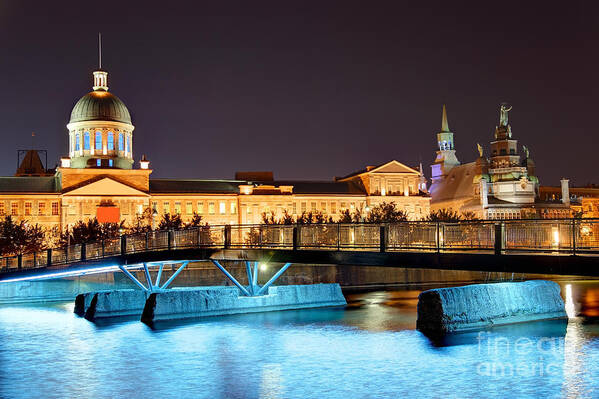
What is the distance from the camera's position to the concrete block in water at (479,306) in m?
39.8

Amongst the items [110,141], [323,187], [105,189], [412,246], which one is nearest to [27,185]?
[105,189]

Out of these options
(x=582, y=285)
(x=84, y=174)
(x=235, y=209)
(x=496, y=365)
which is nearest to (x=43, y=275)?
(x=496, y=365)

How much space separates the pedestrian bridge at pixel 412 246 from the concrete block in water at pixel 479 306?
4117 millimetres

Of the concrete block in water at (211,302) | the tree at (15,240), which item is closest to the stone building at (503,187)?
the tree at (15,240)

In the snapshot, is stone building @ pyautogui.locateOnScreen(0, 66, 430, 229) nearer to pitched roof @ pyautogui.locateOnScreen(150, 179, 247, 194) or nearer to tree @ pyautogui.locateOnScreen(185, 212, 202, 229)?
pitched roof @ pyautogui.locateOnScreen(150, 179, 247, 194)

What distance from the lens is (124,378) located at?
1235 inches

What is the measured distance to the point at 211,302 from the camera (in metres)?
47.3

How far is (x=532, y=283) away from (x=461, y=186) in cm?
14953

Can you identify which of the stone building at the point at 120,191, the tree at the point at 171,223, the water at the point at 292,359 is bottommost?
the water at the point at 292,359

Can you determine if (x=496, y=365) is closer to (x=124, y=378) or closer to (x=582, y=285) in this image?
(x=124, y=378)

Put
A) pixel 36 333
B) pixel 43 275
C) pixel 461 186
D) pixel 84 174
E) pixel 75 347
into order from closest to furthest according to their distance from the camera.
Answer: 1. pixel 75 347
2. pixel 36 333
3. pixel 43 275
4. pixel 84 174
5. pixel 461 186

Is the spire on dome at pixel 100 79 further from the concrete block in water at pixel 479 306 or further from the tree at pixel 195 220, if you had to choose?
the concrete block in water at pixel 479 306

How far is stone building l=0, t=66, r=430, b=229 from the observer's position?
411 feet

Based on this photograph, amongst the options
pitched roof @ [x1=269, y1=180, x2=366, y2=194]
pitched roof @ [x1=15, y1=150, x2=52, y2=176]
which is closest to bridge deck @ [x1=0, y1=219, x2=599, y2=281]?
pitched roof @ [x1=269, y1=180, x2=366, y2=194]
